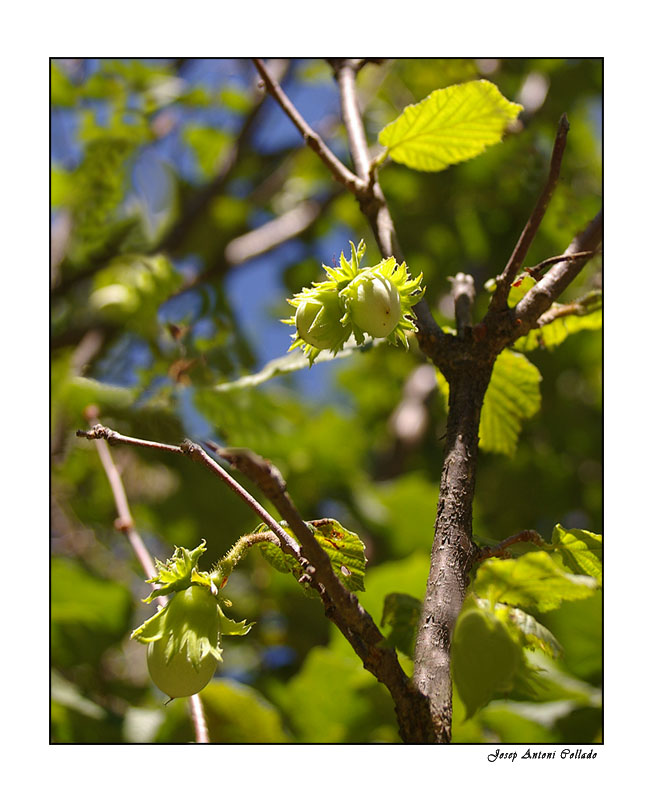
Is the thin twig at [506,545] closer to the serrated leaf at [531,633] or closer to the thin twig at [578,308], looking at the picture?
the serrated leaf at [531,633]

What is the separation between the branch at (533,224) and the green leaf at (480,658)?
0.31 m

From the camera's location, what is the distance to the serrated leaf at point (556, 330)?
3.03 feet

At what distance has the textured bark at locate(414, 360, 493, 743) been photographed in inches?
21.9

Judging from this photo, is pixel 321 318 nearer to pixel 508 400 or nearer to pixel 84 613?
pixel 508 400

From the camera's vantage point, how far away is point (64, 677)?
61.2 inches

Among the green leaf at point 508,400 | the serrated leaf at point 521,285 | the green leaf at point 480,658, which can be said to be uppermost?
the serrated leaf at point 521,285

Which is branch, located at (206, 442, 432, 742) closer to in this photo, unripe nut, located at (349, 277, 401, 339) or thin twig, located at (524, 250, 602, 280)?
unripe nut, located at (349, 277, 401, 339)

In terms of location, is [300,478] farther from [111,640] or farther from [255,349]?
[111,640]

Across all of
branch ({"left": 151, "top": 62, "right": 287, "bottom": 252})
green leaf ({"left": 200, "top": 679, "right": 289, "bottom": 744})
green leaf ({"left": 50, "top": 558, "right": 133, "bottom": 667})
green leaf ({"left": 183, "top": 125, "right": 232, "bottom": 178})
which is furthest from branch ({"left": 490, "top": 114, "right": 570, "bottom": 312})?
green leaf ({"left": 183, "top": 125, "right": 232, "bottom": 178})

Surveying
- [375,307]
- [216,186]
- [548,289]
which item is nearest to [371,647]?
[375,307]

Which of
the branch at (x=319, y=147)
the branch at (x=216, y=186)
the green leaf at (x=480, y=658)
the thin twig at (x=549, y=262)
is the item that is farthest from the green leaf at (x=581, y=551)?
the branch at (x=216, y=186)

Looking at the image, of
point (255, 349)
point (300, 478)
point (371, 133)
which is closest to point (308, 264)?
point (371, 133)

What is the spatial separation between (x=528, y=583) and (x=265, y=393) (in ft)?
3.16

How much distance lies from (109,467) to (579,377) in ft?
4.42
